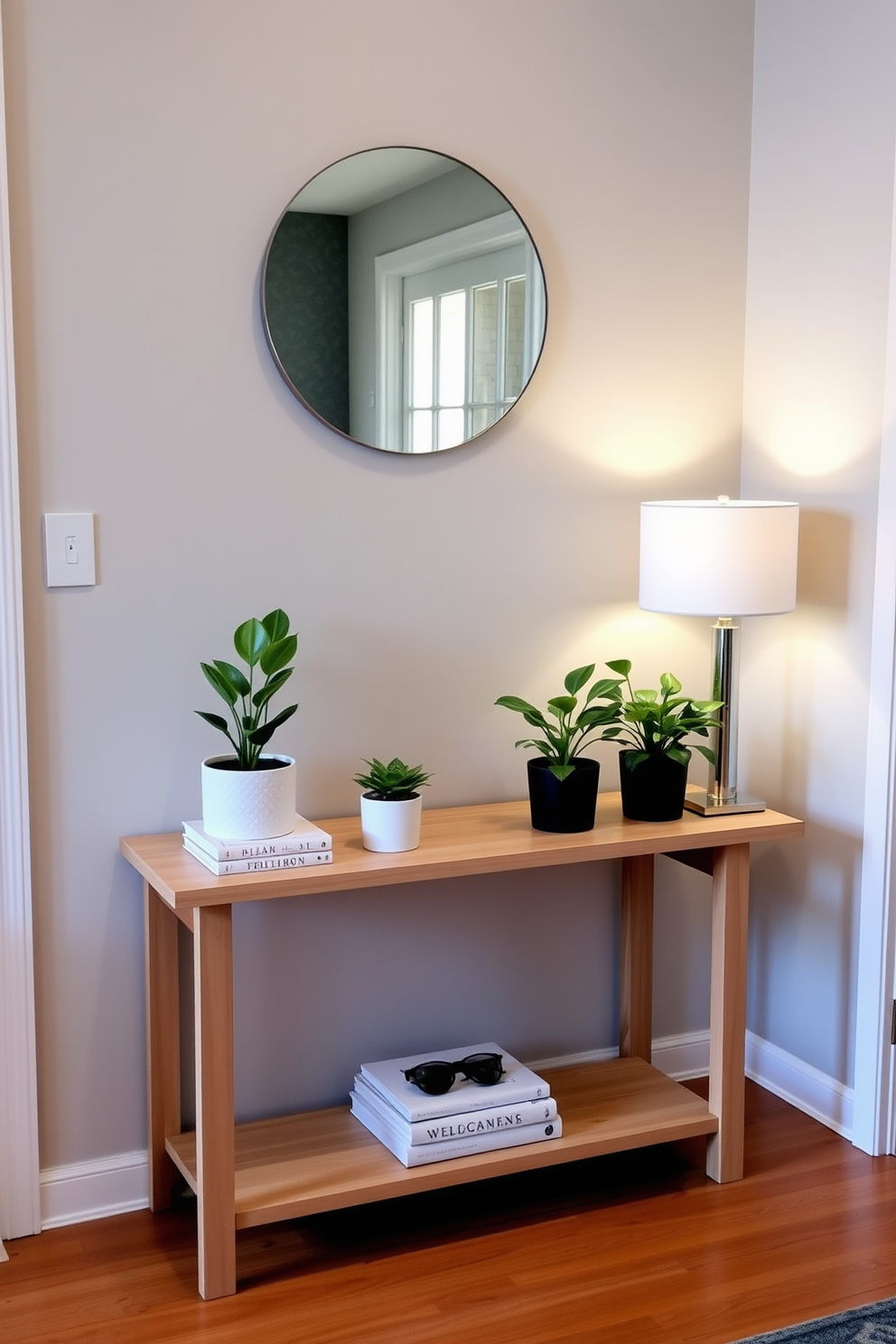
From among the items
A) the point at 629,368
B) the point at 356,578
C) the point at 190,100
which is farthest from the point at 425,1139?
the point at 190,100

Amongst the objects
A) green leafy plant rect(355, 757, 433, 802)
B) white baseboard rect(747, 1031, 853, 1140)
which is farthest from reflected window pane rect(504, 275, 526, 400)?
white baseboard rect(747, 1031, 853, 1140)

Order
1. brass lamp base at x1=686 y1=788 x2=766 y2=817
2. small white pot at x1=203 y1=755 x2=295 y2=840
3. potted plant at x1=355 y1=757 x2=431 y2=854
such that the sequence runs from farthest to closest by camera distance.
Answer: brass lamp base at x1=686 y1=788 x2=766 y2=817 → potted plant at x1=355 y1=757 x2=431 y2=854 → small white pot at x1=203 y1=755 x2=295 y2=840

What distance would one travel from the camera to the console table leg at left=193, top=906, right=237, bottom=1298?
1.98m

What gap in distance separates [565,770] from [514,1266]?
0.81 meters

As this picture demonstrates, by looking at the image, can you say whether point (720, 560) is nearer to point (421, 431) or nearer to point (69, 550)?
point (421, 431)

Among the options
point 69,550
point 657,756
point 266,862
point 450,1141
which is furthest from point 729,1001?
point 69,550

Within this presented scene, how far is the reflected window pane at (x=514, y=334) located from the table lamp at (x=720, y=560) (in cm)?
35

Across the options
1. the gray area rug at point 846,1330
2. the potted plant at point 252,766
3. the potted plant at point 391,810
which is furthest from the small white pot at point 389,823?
the gray area rug at point 846,1330

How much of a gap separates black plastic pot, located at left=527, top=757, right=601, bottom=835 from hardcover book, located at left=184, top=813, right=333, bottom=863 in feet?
1.29

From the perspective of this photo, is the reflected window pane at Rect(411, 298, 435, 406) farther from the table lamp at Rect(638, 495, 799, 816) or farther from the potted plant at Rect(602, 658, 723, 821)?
the potted plant at Rect(602, 658, 723, 821)

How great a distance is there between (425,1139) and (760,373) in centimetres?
165

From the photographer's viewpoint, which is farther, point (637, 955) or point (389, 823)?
point (637, 955)

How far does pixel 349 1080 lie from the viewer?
8.22 feet

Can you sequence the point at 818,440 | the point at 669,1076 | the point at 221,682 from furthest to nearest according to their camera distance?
the point at 669,1076 < the point at 818,440 < the point at 221,682
